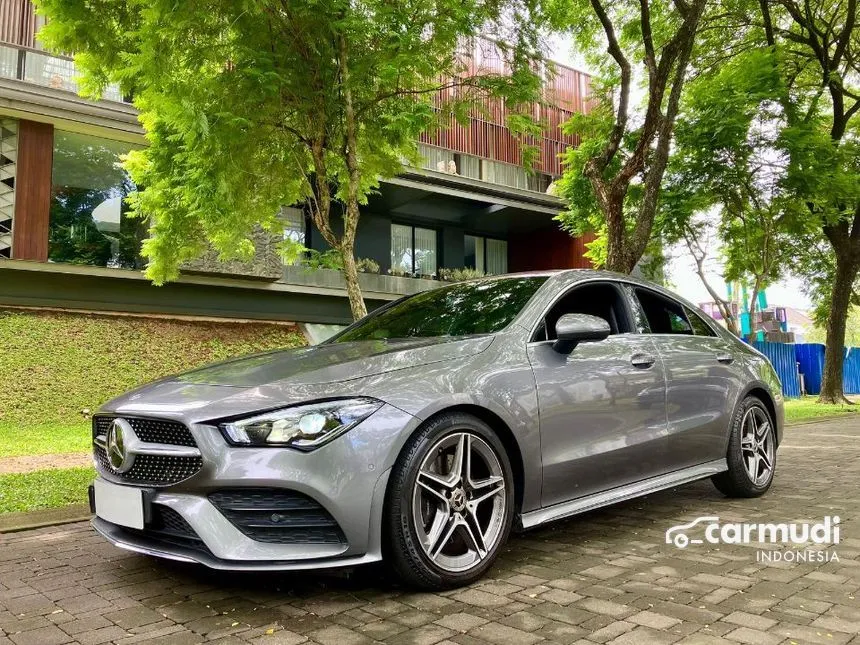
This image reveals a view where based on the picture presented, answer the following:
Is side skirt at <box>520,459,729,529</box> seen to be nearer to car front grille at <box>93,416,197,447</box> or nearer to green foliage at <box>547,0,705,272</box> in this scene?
car front grille at <box>93,416,197,447</box>

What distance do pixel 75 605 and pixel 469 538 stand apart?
1786 millimetres

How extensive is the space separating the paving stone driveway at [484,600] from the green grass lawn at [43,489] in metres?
1.12

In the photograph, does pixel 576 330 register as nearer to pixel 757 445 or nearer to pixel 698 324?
pixel 698 324

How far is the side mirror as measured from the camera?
3520 mm

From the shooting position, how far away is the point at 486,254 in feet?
75.6

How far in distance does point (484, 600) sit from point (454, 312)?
5.61ft

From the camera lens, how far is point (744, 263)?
49.1ft

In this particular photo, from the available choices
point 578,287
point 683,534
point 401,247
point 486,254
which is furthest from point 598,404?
point 486,254

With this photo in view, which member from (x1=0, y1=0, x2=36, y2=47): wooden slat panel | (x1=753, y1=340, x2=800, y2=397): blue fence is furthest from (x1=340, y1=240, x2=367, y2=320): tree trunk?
(x1=753, y1=340, x2=800, y2=397): blue fence

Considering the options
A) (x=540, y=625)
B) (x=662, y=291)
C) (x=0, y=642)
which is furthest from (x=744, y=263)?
(x=0, y=642)

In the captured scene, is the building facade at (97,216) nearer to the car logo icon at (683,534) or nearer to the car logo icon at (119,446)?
the car logo icon at (683,534)

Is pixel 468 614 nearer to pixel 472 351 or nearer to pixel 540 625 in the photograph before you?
pixel 540 625

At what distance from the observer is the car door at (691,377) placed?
4.32m

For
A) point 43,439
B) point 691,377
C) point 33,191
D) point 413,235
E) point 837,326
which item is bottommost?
point 43,439
